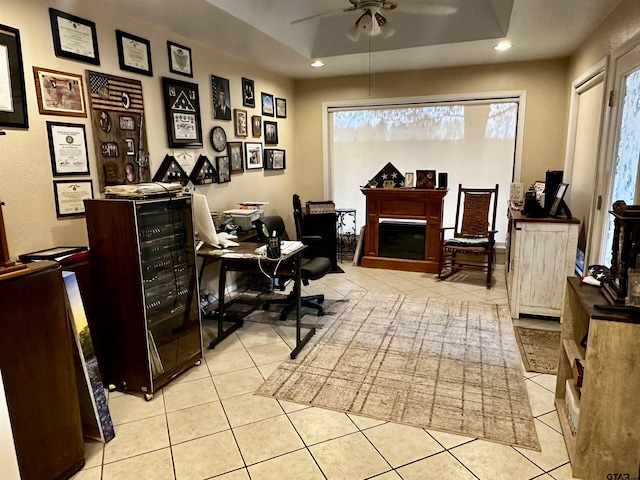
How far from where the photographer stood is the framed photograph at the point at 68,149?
8.39 ft

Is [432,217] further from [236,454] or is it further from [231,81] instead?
[236,454]

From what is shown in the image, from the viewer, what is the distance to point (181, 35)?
3553mm

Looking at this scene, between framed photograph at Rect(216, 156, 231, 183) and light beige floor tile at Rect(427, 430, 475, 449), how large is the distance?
10.2 ft

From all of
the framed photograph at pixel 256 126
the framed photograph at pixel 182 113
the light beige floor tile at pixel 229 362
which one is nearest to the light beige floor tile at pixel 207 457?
the light beige floor tile at pixel 229 362

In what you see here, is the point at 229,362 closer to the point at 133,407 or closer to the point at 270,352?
the point at 270,352

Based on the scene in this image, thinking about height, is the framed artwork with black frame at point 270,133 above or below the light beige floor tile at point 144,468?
above

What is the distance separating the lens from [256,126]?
190 inches

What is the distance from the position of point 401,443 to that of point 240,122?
362cm

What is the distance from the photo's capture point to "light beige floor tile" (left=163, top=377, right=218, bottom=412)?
243cm

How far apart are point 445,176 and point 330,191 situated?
1.74 meters

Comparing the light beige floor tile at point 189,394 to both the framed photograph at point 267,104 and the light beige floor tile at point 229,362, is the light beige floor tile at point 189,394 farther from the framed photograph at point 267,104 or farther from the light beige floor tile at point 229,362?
the framed photograph at point 267,104

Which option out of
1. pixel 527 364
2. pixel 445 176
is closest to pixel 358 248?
pixel 445 176

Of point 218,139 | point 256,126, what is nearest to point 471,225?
point 256,126

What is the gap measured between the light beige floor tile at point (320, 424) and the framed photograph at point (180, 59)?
118 inches
